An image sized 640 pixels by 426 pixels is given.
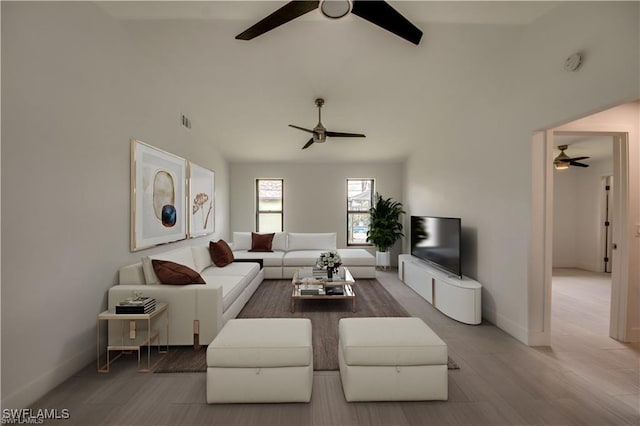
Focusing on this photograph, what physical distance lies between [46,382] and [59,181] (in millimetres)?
1480

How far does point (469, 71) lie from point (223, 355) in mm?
3823

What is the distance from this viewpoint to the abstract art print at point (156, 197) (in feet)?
9.45

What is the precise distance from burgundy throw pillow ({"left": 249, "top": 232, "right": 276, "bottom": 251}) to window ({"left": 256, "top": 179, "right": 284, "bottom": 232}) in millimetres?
900

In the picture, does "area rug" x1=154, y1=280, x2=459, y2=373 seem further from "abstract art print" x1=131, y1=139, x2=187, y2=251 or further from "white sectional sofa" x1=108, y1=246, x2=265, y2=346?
"abstract art print" x1=131, y1=139, x2=187, y2=251

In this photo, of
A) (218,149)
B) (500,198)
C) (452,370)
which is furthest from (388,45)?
(218,149)

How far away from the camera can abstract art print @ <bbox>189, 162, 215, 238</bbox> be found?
→ 425cm

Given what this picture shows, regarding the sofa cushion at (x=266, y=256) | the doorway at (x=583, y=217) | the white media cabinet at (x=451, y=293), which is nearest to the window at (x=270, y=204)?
the sofa cushion at (x=266, y=256)

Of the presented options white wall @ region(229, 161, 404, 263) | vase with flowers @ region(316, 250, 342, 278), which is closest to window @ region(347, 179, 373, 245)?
white wall @ region(229, 161, 404, 263)

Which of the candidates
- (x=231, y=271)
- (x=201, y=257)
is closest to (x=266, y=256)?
(x=231, y=271)

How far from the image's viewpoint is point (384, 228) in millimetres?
5867

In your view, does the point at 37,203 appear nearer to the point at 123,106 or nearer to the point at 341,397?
the point at 123,106

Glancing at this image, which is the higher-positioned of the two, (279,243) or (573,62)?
(573,62)

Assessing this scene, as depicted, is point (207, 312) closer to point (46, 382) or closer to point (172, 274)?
point (172, 274)

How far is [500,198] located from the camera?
116 inches
